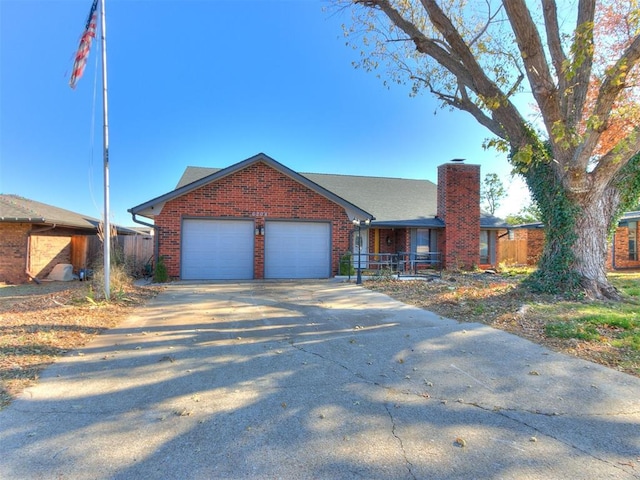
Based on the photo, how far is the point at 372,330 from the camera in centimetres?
584

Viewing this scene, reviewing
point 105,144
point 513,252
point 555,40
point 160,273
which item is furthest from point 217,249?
point 513,252

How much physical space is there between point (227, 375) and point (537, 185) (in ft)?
28.4

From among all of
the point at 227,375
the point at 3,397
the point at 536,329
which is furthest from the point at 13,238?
the point at 536,329

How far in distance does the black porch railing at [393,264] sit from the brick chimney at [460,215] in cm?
81

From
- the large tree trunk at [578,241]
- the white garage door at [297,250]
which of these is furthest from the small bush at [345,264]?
the large tree trunk at [578,241]

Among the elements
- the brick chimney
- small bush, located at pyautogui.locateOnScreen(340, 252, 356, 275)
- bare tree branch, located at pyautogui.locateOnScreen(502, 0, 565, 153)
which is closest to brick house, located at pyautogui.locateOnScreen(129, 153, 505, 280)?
small bush, located at pyautogui.locateOnScreen(340, 252, 356, 275)

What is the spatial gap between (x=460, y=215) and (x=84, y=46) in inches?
604

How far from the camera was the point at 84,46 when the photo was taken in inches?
305

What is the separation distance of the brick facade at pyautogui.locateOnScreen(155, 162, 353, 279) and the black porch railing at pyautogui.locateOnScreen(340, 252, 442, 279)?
1.80ft

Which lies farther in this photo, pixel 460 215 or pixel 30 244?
pixel 460 215

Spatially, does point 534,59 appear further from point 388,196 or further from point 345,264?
point 388,196

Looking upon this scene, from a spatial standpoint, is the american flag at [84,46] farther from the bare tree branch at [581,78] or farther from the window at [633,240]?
the window at [633,240]

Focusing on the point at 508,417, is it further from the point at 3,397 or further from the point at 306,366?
the point at 3,397

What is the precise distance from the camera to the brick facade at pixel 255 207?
40.4ft
